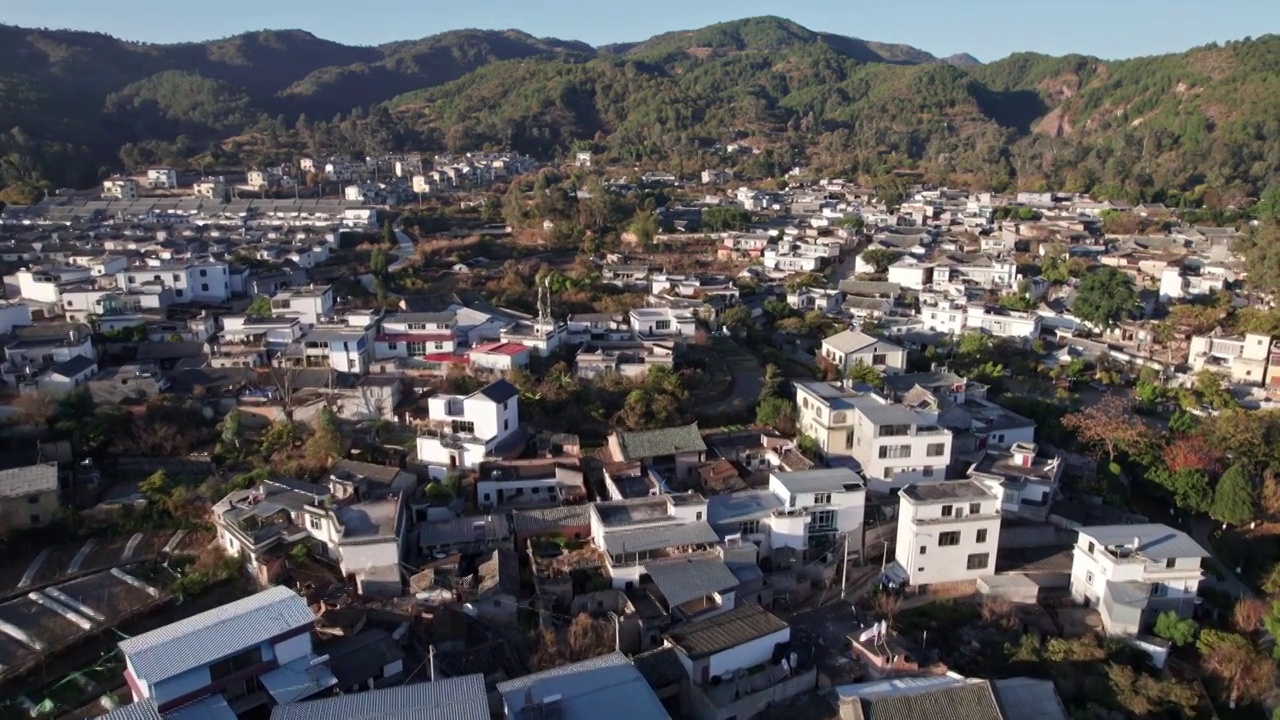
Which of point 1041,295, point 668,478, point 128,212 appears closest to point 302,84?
point 128,212

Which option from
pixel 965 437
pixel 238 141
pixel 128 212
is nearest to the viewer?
pixel 965 437

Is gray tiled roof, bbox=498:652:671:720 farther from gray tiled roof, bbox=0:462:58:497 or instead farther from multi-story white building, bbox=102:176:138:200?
multi-story white building, bbox=102:176:138:200

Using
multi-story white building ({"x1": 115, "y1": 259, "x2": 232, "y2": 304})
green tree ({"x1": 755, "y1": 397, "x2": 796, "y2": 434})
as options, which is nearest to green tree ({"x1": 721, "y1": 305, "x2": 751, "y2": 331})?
green tree ({"x1": 755, "y1": 397, "x2": 796, "y2": 434})

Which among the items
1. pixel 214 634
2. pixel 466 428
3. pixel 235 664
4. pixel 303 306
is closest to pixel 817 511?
pixel 466 428

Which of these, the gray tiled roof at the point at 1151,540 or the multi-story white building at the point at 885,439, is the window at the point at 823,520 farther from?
the gray tiled roof at the point at 1151,540

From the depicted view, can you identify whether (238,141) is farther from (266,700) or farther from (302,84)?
(266,700)

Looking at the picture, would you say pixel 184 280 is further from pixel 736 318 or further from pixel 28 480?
pixel 736 318
